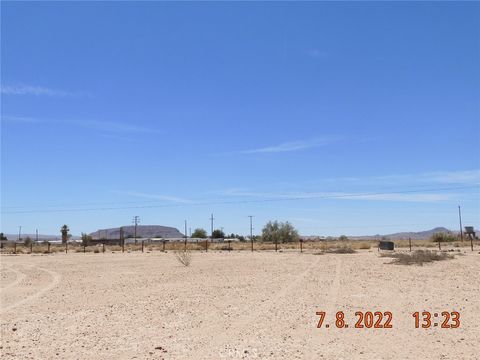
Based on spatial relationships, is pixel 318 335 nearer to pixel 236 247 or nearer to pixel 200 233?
pixel 236 247

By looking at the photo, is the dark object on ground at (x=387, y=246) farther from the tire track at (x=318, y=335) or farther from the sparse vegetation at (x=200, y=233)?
the sparse vegetation at (x=200, y=233)

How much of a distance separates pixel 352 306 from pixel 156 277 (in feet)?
41.9

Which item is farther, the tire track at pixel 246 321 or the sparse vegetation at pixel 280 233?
the sparse vegetation at pixel 280 233

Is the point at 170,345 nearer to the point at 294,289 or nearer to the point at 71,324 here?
the point at 71,324

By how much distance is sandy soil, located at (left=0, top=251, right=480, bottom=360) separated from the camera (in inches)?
353

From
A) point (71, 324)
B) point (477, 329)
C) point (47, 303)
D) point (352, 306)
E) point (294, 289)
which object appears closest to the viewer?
point (477, 329)

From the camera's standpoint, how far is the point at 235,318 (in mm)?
12047

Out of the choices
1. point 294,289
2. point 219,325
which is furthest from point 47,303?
point 294,289

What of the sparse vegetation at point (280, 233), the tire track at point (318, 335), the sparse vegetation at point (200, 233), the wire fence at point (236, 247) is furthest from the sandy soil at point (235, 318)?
the sparse vegetation at point (200, 233)

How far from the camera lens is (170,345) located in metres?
9.49

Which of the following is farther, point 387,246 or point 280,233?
point 280,233

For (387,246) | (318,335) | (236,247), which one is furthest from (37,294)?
(236,247)

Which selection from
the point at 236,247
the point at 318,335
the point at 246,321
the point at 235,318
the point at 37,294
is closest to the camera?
the point at 318,335

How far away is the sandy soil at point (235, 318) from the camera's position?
8.97m
